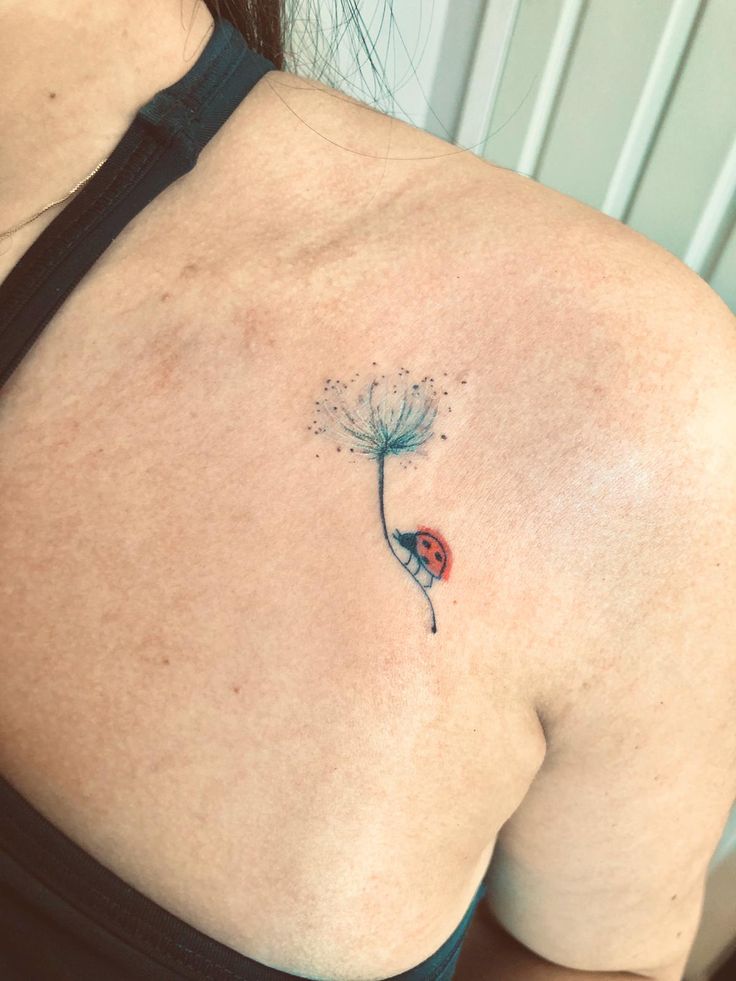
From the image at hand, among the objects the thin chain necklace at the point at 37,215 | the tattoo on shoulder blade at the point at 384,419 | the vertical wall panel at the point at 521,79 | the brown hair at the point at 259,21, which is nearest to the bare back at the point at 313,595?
the tattoo on shoulder blade at the point at 384,419

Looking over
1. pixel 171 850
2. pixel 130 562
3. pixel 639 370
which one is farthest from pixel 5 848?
pixel 639 370

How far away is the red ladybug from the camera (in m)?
0.58

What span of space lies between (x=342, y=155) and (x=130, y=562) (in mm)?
405

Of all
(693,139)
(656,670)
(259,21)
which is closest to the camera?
(656,670)

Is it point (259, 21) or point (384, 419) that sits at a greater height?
point (259, 21)

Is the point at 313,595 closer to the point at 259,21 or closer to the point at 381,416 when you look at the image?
the point at 381,416

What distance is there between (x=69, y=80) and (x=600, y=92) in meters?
0.65

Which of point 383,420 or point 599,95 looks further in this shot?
point 599,95

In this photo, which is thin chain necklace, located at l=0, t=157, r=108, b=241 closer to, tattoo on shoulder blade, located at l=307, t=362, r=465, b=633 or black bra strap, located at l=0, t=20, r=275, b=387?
black bra strap, located at l=0, t=20, r=275, b=387

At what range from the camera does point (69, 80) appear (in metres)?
0.63

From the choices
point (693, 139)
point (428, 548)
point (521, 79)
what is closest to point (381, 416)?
point (428, 548)

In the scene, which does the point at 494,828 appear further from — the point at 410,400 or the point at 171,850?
the point at 410,400

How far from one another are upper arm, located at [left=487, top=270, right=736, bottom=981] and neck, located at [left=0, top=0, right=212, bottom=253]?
487 millimetres

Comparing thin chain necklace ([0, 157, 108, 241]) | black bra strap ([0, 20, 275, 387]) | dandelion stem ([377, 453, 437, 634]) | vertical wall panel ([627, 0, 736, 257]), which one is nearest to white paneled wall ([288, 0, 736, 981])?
vertical wall panel ([627, 0, 736, 257])
